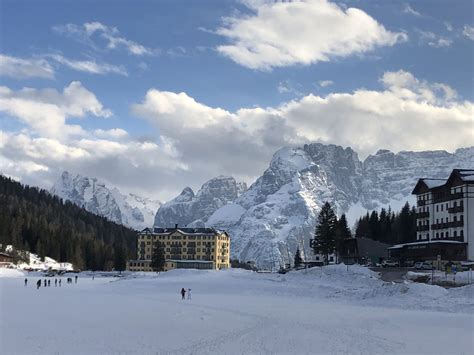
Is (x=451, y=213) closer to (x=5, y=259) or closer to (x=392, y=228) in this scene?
(x=392, y=228)

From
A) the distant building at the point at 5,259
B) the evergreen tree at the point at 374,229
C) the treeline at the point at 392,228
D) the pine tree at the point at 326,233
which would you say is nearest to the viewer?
the pine tree at the point at 326,233

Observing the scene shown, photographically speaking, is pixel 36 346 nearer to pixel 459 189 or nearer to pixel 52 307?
pixel 52 307

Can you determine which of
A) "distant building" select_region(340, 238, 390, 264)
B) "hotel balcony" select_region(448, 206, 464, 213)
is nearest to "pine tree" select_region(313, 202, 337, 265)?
"distant building" select_region(340, 238, 390, 264)

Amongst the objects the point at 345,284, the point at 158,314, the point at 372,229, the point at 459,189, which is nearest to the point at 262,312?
the point at 158,314

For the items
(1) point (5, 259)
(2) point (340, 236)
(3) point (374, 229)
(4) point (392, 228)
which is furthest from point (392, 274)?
(1) point (5, 259)

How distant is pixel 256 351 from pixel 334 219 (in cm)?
10393

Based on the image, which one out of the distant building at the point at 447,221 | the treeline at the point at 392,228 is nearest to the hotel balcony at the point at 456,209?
the distant building at the point at 447,221

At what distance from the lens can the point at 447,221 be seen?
115 metres

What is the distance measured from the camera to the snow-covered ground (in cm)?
3259

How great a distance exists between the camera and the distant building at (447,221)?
106562mm

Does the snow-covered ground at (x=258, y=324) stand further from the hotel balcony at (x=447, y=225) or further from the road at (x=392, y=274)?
the hotel balcony at (x=447, y=225)

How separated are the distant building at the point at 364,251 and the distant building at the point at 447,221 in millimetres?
9441

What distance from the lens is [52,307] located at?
56125 mm

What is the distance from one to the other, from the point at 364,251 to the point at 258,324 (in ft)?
312
